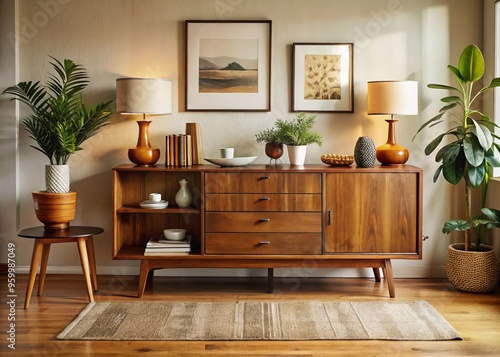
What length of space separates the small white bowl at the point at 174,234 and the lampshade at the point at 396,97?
153 cm

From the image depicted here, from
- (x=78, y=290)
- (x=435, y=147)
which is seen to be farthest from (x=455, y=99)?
(x=78, y=290)

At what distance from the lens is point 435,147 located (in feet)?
14.5

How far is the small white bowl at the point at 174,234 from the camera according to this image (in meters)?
4.39

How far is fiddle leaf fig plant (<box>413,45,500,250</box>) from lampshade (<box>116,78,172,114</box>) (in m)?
1.77

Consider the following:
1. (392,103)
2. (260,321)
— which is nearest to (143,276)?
(260,321)

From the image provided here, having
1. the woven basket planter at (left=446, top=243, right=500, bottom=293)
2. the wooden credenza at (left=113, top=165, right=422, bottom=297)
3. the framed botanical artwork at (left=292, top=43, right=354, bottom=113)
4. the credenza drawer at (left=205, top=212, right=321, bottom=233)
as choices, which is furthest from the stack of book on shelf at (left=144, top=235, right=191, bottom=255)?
the woven basket planter at (left=446, top=243, right=500, bottom=293)

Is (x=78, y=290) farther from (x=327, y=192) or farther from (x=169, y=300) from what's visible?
(x=327, y=192)

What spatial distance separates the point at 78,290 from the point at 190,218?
0.91 meters

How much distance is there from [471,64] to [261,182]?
1.58 meters

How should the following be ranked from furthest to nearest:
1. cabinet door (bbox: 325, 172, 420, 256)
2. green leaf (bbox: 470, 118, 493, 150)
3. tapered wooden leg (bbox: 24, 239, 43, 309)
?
1. cabinet door (bbox: 325, 172, 420, 256)
2. green leaf (bbox: 470, 118, 493, 150)
3. tapered wooden leg (bbox: 24, 239, 43, 309)

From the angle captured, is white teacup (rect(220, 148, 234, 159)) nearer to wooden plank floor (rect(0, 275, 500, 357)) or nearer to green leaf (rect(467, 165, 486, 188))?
wooden plank floor (rect(0, 275, 500, 357))

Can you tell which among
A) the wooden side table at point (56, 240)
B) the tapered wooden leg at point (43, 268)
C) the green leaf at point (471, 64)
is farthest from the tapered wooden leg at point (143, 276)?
the green leaf at point (471, 64)

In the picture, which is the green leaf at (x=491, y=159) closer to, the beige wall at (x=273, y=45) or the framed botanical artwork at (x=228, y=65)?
the beige wall at (x=273, y=45)

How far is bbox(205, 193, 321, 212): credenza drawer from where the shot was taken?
4.27 metres
